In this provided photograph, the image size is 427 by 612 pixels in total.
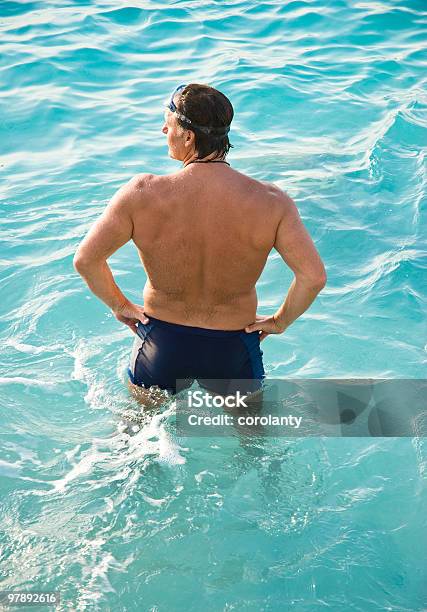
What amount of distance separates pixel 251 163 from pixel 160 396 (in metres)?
4.40

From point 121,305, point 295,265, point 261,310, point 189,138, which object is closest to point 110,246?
point 121,305

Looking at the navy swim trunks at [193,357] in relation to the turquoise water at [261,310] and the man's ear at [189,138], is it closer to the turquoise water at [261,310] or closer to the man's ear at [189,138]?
the turquoise water at [261,310]

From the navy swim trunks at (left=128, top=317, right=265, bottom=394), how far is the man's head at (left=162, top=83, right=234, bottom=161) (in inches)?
33.0

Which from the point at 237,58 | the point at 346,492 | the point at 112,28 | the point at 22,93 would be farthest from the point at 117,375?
the point at 112,28

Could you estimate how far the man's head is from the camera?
3.12 m

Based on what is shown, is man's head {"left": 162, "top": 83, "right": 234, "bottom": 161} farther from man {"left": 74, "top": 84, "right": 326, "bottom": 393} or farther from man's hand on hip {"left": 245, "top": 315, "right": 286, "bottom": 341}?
man's hand on hip {"left": 245, "top": 315, "right": 286, "bottom": 341}

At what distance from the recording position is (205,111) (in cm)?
311

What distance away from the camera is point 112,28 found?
10898 mm

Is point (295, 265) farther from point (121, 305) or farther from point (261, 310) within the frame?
point (261, 310)

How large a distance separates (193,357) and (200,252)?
1.87ft

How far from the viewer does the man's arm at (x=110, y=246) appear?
3184 mm

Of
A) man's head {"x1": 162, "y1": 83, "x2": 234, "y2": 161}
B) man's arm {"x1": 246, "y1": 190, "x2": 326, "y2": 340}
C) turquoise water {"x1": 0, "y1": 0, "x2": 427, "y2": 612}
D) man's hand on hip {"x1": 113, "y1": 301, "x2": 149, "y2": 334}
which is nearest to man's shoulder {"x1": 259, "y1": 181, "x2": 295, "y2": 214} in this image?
man's arm {"x1": 246, "y1": 190, "x2": 326, "y2": 340}

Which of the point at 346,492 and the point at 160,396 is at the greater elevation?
the point at 160,396

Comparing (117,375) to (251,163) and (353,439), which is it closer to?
(353,439)
